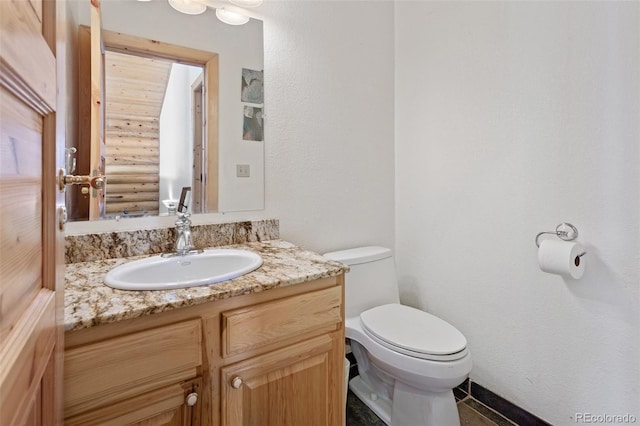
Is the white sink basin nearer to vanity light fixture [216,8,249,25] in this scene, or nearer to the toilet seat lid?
the toilet seat lid

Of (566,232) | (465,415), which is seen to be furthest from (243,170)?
(465,415)

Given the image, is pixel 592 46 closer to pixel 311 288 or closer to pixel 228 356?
pixel 311 288

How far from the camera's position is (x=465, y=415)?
1524mm

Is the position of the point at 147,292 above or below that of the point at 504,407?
above

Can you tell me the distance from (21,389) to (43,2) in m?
0.56

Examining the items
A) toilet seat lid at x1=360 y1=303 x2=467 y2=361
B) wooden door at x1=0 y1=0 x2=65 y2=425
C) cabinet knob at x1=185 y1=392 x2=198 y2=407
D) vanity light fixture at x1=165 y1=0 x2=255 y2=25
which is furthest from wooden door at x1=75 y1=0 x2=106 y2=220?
toilet seat lid at x1=360 y1=303 x2=467 y2=361

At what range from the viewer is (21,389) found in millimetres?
394

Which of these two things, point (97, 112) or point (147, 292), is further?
point (97, 112)

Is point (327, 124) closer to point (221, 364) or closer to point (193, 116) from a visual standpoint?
point (193, 116)

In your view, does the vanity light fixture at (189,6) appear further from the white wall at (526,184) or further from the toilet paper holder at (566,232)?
the toilet paper holder at (566,232)

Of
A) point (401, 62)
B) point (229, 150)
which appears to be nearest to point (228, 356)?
point (229, 150)

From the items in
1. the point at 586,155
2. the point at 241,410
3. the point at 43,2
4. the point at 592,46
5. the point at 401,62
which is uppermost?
the point at 401,62

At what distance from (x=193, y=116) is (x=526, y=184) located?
1.45m
